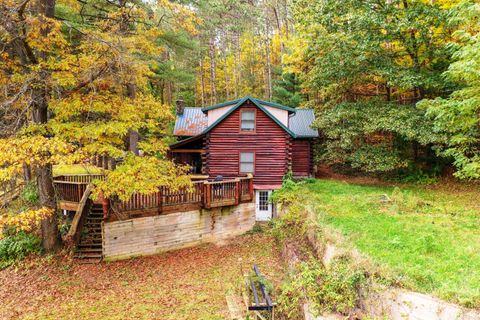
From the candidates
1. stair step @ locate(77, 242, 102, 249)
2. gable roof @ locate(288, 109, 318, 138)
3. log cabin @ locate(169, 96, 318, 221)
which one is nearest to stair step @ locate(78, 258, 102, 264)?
stair step @ locate(77, 242, 102, 249)

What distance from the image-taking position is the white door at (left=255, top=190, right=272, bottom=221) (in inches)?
664

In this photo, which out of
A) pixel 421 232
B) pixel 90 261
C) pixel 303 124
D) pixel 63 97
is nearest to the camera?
pixel 421 232

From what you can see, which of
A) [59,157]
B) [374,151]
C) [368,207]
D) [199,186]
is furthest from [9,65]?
[374,151]

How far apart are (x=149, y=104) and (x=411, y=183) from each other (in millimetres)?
15445

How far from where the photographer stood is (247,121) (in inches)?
695

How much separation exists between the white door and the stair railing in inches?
345

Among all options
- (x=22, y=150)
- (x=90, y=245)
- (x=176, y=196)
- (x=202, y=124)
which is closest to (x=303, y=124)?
(x=202, y=124)

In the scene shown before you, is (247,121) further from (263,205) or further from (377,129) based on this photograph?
(377,129)

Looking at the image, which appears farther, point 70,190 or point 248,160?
point 248,160

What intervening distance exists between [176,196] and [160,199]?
0.81 meters

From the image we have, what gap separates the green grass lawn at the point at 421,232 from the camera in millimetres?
6023

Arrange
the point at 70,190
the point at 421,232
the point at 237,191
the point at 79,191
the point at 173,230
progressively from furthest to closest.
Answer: the point at 237,191, the point at 173,230, the point at 70,190, the point at 79,191, the point at 421,232

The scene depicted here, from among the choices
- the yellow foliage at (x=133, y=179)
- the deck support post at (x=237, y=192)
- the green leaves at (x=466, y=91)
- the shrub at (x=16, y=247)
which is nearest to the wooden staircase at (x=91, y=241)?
the shrub at (x=16, y=247)

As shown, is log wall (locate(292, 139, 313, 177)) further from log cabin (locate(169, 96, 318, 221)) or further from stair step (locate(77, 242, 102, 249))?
stair step (locate(77, 242, 102, 249))
